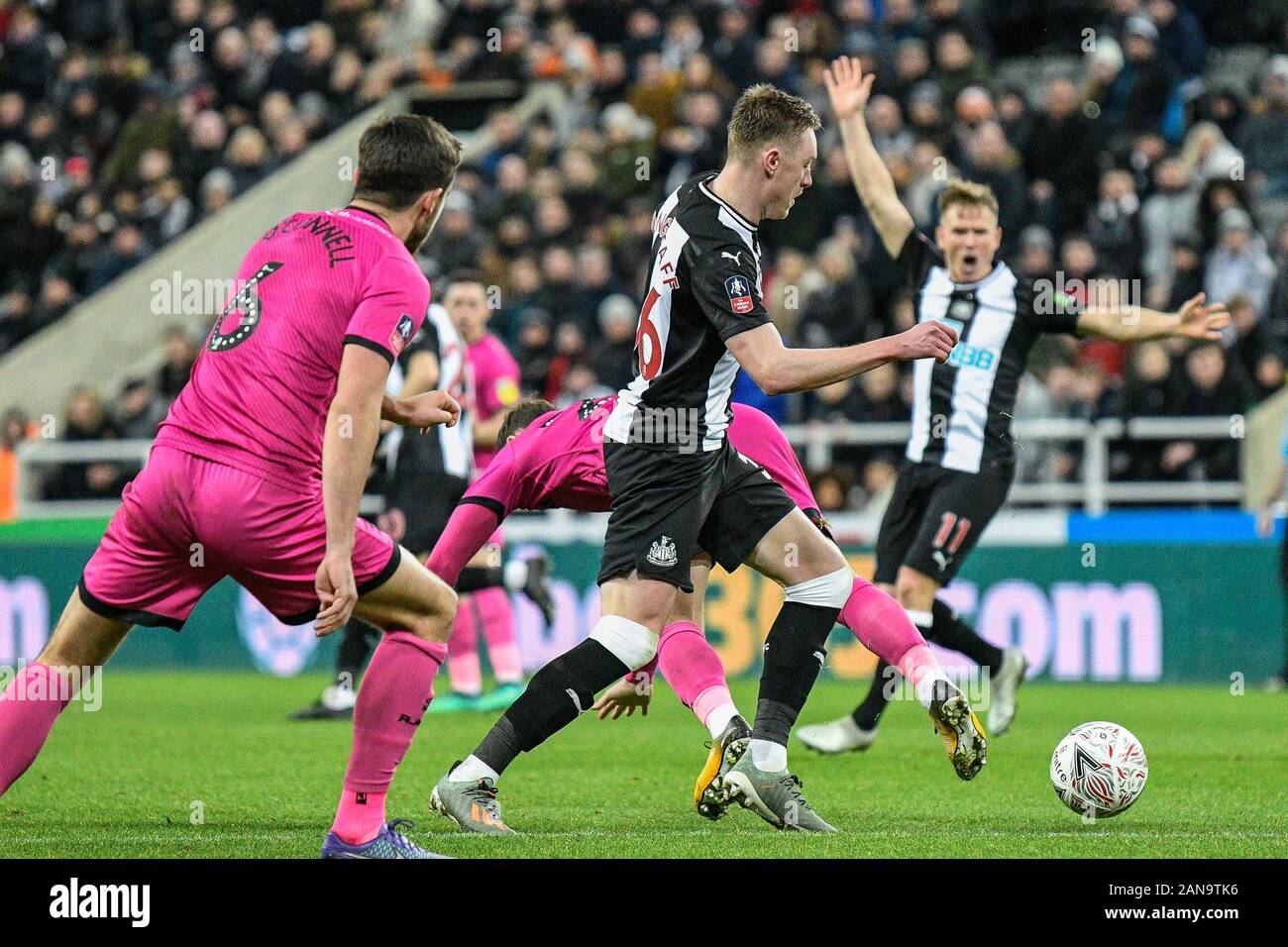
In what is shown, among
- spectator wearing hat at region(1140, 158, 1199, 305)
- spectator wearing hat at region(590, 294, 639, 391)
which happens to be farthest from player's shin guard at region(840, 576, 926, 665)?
spectator wearing hat at region(1140, 158, 1199, 305)

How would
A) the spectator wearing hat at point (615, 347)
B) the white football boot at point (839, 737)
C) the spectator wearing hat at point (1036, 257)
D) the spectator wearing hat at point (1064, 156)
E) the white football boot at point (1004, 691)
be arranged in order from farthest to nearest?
1. the spectator wearing hat at point (1064, 156)
2. the spectator wearing hat at point (615, 347)
3. the spectator wearing hat at point (1036, 257)
4. the white football boot at point (1004, 691)
5. the white football boot at point (839, 737)

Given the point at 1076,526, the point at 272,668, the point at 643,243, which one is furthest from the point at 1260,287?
the point at 272,668

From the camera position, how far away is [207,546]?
5391 mm

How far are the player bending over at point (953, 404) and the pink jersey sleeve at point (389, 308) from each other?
394 centimetres

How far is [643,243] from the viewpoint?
17.4 metres

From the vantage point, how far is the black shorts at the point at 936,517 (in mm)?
9086

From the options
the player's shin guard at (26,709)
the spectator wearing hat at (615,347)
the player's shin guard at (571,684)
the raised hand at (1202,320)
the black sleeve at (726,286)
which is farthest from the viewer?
the spectator wearing hat at (615,347)

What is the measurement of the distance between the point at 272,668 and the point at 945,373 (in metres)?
7.92

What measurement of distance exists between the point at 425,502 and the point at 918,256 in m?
3.43

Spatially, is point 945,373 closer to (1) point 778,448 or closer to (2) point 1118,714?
(1) point 778,448

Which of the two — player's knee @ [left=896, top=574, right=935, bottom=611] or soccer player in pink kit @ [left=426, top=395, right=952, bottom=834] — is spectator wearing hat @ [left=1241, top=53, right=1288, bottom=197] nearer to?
player's knee @ [left=896, top=574, right=935, bottom=611]

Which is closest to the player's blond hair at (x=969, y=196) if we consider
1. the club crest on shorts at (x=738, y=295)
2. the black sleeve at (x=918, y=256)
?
the black sleeve at (x=918, y=256)

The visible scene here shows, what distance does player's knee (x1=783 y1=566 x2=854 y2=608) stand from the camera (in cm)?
659

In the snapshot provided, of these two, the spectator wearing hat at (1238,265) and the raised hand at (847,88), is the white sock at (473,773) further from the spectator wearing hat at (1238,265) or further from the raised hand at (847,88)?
the spectator wearing hat at (1238,265)
